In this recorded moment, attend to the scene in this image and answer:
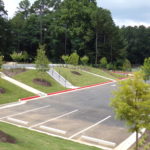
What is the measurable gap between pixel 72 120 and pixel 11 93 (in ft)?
33.0

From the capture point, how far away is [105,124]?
584 inches

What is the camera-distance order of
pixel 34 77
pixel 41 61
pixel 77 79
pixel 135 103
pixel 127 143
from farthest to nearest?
→ pixel 77 79 < pixel 34 77 < pixel 41 61 < pixel 127 143 < pixel 135 103

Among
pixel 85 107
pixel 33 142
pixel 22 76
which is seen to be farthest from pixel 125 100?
pixel 22 76

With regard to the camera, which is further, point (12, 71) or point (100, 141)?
point (12, 71)

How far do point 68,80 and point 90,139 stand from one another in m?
22.3

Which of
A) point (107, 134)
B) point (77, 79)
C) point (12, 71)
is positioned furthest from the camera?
point (77, 79)

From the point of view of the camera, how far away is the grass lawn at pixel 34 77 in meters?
27.1

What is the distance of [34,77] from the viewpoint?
30.2 metres

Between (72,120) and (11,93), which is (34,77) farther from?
(72,120)

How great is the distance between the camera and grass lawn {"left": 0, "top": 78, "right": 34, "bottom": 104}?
20.7 metres

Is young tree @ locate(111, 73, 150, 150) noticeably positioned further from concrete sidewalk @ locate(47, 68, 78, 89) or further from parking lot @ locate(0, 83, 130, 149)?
concrete sidewalk @ locate(47, 68, 78, 89)

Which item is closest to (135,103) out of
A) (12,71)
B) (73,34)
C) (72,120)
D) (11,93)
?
(72,120)

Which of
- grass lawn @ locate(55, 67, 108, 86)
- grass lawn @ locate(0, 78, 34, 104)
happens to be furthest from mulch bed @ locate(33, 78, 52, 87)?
grass lawn @ locate(55, 67, 108, 86)

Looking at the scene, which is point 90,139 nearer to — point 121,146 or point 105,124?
point 121,146
